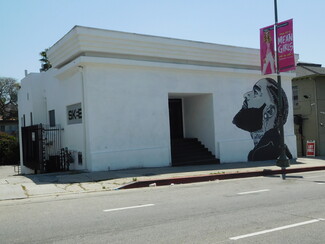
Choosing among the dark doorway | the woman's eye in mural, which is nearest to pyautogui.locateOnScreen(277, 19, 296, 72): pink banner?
the woman's eye in mural

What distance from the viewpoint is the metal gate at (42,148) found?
16.4 m

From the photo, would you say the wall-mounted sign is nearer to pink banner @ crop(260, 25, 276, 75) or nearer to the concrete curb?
the concrete curb

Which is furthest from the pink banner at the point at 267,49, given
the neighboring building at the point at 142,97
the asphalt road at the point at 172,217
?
the asphalt road at the point at 172,217

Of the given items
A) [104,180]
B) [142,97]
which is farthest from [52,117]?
[104,180]

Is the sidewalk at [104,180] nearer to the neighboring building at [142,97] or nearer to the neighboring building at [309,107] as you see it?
the neighboring building at [142,97]

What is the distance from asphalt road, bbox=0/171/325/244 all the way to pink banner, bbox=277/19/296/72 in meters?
6.63

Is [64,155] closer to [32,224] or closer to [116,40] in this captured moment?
[116,40]

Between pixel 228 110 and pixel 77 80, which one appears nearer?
pixel 77 80

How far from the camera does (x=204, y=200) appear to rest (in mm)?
9070

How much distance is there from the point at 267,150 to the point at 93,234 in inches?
653

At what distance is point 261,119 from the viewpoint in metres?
20.8

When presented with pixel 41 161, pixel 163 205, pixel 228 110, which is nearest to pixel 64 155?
pixel 41 161

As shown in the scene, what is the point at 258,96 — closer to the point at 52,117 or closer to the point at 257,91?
the point at 257,91

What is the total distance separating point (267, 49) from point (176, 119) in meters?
6.44
